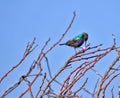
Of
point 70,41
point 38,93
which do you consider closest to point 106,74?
point 38,93

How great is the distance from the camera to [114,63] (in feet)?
13.2

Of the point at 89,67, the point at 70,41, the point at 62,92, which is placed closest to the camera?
the point at 62,92

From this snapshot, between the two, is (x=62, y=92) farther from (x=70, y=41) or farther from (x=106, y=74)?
(x=70, y=41)

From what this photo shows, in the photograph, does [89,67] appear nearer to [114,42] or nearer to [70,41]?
[114,42]

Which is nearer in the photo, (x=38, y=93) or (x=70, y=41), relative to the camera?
(x=38, y=93)

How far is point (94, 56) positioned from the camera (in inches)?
163

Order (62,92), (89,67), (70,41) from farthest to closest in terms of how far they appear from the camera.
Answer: (70,41), (89,67), (62,92)

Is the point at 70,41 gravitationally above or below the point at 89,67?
above

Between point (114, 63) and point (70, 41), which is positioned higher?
point (70, 41)

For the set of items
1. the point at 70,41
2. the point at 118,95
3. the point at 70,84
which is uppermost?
the point at 70,41

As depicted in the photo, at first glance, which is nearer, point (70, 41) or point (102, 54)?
point (102, 54)

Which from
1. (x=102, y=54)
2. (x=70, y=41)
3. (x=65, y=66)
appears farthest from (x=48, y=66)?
(x=70, y=41)

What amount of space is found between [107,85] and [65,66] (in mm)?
489

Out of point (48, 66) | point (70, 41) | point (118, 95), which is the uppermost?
point (70, 41)
